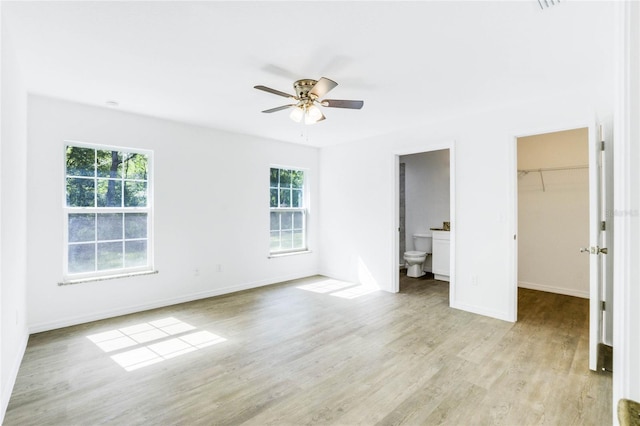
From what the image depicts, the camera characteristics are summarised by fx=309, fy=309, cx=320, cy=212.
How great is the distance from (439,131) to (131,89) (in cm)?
368

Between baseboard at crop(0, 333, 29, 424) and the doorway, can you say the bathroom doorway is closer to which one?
the doorway

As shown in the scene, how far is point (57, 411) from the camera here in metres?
1.98

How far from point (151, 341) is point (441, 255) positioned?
183 inches

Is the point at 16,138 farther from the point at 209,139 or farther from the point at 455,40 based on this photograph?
the point at 455,40

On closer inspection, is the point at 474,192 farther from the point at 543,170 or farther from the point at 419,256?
the point at 419,256

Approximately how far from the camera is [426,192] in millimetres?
6242

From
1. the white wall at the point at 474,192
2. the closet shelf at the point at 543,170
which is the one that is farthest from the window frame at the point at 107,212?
the closet shelf at the point at 543,170

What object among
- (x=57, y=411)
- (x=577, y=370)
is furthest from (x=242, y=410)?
(x=577, y=370)

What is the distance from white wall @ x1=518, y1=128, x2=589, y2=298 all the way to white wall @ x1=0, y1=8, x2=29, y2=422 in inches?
239

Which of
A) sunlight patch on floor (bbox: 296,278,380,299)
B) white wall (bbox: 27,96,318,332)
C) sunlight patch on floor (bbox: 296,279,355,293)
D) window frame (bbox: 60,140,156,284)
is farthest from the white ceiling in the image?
sunlight patch on floor (bbox: 296,279,355,293)

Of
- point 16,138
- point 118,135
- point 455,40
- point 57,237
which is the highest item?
point 455,40

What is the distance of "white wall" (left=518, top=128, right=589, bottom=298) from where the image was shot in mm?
4477

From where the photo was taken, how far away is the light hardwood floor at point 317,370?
76.9 inches

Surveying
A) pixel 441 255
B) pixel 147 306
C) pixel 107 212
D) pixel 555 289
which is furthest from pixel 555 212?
pixel 107 212
